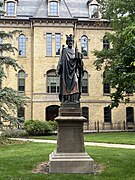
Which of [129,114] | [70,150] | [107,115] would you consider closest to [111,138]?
[70,150]

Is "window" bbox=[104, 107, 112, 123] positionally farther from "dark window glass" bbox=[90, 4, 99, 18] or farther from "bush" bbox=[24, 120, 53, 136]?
"dark window glass" bbox=[90, 4, 99, 18]

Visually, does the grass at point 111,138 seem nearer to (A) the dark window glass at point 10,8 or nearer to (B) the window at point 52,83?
(B) the window at point 52,83

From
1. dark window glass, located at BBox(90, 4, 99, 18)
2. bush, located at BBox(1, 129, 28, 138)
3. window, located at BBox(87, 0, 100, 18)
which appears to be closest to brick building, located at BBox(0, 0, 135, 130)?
dark window glass, located at BBox(90, 4, 99, 18)

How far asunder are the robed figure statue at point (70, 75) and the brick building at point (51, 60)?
76.8 feet

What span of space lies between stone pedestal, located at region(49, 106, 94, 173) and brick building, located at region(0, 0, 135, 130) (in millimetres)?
23894

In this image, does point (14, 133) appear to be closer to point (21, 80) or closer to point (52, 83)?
point (52, 83)

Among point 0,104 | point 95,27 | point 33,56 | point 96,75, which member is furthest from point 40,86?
point 0,104

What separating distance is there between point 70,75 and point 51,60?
2463cm

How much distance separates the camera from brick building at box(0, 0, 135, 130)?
34.0 m

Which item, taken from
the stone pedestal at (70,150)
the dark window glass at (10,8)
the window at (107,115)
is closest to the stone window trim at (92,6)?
the dark window glass at (10,8)

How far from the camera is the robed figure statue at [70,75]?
9.98 m

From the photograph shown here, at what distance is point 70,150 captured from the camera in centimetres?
945

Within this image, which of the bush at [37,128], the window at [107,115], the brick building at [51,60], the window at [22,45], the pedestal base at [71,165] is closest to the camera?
the pedestal base at [71,165]

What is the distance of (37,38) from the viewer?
34.3 m
